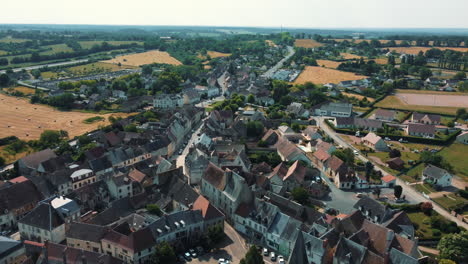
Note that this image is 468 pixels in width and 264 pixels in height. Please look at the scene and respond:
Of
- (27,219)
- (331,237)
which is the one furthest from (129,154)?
(331,237)

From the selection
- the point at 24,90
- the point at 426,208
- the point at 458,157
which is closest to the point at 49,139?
the point at 24,90

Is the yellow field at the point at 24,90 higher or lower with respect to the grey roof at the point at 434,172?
higher

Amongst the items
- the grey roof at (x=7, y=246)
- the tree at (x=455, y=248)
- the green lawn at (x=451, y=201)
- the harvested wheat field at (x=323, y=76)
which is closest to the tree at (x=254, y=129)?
the green lawn at (x=451, y=201)

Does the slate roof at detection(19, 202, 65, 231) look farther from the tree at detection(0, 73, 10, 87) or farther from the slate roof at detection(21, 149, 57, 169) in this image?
the tree at detection(0, 73, 10, 87)

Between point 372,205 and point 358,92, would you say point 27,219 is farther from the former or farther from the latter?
point 358,92

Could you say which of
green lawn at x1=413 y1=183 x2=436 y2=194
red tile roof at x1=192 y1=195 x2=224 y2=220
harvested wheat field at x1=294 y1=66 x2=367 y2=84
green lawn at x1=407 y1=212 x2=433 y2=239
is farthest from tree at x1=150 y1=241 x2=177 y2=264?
harvested wheat field at x1=294 y1=66 x2=367 y2=84

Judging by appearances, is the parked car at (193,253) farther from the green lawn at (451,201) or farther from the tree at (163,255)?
the green lawn at (451,201)
